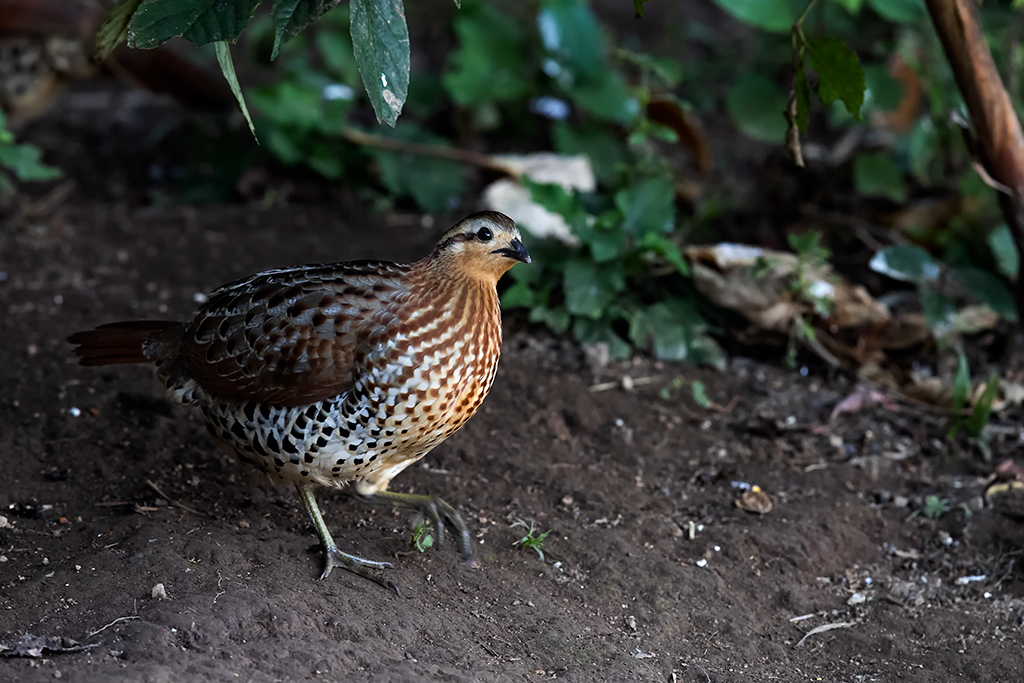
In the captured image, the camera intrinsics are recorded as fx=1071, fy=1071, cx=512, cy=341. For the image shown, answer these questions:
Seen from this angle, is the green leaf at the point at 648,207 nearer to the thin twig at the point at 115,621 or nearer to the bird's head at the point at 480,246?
the bird's head at the point at 480,246

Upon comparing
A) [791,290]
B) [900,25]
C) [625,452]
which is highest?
[900,25]

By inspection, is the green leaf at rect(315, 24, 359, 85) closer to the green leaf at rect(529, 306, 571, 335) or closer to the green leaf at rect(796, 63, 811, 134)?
the green leaf at rect(529, 306, 571, 335)

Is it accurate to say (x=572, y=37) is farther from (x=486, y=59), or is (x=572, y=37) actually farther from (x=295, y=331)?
(x=295, y=331)

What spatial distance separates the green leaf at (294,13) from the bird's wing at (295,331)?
835 mm

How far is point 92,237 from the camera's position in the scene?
17.9 ft

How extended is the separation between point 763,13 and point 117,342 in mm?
3681

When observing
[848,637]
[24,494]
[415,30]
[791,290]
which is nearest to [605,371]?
[791,290]

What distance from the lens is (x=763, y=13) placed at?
5.53 metres

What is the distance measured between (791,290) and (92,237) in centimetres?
347

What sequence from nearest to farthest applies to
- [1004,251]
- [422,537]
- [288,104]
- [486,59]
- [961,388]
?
[422,537]
[961,388]
[1004,251]
[288,104]
[486,59]

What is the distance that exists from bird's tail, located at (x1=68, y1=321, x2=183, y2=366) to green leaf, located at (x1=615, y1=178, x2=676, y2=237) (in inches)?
83.8

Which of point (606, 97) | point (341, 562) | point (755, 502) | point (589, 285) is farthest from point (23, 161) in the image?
point (755, 502)

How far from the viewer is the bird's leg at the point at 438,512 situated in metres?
3.21

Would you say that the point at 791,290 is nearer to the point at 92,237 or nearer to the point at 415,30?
the point at 92,237
